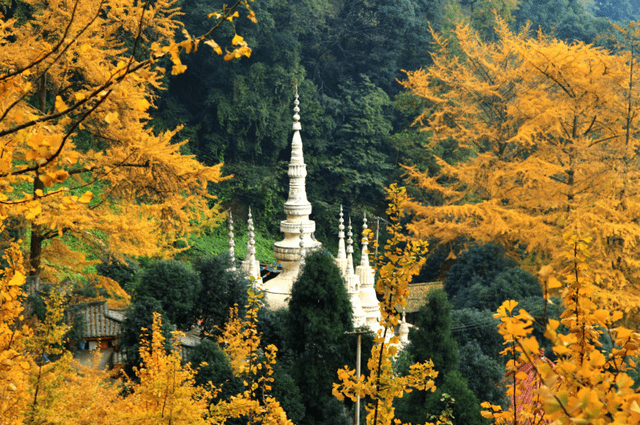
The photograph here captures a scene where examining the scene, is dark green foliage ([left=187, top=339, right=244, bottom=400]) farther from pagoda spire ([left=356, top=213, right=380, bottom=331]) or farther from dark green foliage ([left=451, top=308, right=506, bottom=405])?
pagoda spire ([left=356, top=213, right=380, bottom=331])

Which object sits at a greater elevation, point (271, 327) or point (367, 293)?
point (367, 293)

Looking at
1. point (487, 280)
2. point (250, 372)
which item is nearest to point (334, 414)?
point (250, 372)

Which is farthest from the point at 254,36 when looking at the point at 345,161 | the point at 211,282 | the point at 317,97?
the point at 211,282

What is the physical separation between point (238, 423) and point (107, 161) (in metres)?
5.00

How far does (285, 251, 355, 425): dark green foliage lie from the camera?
35.9 ft

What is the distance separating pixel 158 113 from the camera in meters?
25.5

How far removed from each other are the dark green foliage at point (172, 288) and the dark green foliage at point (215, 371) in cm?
196

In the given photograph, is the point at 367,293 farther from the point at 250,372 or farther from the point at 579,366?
the point at 579,366

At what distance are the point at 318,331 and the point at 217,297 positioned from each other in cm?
316

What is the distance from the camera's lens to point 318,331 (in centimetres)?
1095

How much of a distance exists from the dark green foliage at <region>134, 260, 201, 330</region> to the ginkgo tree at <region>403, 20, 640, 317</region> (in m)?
9.05

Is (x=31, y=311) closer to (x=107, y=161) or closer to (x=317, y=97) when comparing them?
(x=107, y=161)

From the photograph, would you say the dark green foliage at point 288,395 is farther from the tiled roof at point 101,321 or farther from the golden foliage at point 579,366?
the golden foliage at point 579,366

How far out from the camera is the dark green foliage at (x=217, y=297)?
13.3 m
